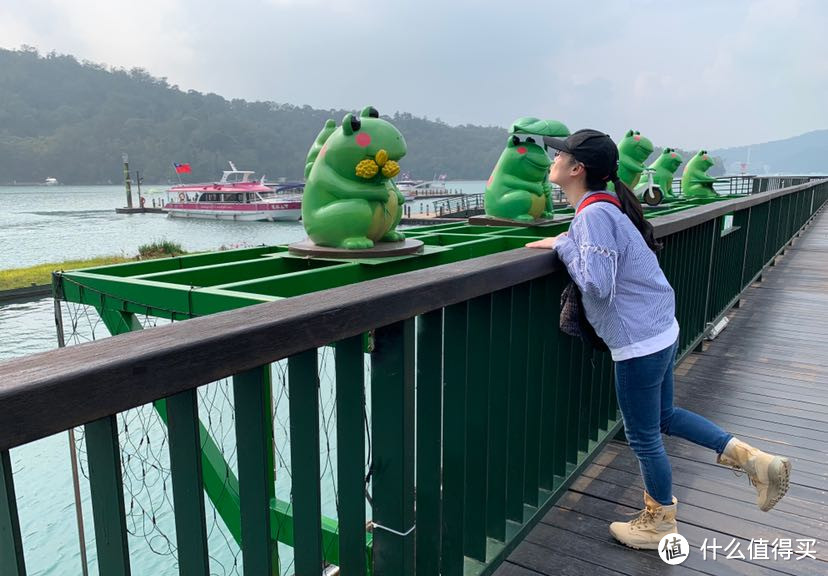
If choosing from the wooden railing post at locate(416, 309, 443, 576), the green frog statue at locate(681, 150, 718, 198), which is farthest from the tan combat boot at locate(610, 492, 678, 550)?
the green frog statue at locate(681, 150, 718, 198)

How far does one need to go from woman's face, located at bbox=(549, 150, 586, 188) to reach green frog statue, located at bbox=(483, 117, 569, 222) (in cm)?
538

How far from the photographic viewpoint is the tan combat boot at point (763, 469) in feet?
7.75

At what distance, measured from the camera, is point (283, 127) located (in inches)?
4129

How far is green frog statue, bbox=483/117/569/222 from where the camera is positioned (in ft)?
24.9

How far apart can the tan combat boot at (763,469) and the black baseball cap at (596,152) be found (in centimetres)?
119

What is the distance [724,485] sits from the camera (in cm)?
282

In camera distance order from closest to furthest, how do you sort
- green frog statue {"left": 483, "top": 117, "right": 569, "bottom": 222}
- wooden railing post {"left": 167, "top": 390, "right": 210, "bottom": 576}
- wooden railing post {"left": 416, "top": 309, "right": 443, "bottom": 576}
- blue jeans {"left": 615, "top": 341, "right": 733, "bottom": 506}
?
wooden railing post {"left": 167, "top": 390, "right": 210, "bottom": 576}, wooden railing post {"left": 416, "top": 309, "right": 443, "bottom": 576}, blue jeans {"left": 615, "top": 341, "right": 733, "bottom": 506}, green frog statue {"left": 483, "top": 117, "right": 569, "bottom": 222}

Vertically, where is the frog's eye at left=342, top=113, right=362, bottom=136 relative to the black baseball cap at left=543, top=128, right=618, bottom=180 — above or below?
above

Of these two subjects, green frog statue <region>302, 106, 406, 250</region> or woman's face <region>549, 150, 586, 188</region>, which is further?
green frog statue <region>302, 106, 406, 250</region>

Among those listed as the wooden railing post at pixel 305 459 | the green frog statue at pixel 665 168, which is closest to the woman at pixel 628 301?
the wooden railing post at pixel 305 459

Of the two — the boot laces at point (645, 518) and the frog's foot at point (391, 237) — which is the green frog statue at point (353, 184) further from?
the boot laces at point (645, 518)

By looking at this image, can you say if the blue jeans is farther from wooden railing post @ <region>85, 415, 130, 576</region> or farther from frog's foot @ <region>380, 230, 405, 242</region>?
frog's foot @ <region>380, 230, 405, 242</region>

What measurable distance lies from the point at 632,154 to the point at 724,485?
26.1ft

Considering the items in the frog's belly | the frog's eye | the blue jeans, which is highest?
the frog's eye
